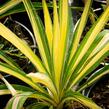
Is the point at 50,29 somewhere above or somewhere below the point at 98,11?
below

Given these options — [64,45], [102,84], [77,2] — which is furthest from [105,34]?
[77,2]

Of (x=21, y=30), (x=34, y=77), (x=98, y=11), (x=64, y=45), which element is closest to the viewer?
(x=34, y=77)

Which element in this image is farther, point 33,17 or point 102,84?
point 102,84

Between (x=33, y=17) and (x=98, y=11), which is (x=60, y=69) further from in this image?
(x=98, y=11)

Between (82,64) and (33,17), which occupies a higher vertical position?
(33,17)

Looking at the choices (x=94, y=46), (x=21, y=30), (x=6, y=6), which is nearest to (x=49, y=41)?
(x=94, y=46)

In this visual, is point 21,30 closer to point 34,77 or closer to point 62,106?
point 62,106

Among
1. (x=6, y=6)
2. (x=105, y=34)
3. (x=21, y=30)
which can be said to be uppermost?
(x=21, y=30)

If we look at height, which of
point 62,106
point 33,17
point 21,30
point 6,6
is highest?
point 21,30

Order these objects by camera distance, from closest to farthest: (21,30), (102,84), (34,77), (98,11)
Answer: (34,77)
(102,84)
(21,30)
(98,11)
